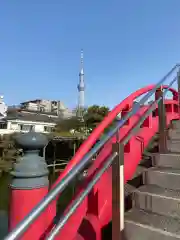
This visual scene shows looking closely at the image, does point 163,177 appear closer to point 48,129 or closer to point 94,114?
point 94,114

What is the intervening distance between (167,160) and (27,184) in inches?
56.7

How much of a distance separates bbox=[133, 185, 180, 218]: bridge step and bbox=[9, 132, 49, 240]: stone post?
0.81 m

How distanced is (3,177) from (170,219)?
1857 centimetres

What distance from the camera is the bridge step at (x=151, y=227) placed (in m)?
1.58

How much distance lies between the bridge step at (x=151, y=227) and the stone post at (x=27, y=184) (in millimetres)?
645

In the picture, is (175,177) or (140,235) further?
(175,177)

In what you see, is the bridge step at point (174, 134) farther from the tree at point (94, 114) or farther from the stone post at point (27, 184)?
the tree at point (94, 114)

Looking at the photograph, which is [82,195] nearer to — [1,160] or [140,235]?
[140,235]

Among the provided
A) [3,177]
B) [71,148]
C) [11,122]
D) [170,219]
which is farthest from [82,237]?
[11,122]

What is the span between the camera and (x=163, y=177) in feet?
6.89

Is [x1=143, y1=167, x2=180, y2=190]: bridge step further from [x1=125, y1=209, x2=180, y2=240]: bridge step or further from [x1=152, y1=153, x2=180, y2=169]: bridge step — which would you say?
[x1=125, y1=209, x2=180, y2=240]: bridge step

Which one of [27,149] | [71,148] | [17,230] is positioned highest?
[27,149]

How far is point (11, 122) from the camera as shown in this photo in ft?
100

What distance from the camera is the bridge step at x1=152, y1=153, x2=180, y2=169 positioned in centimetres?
229
